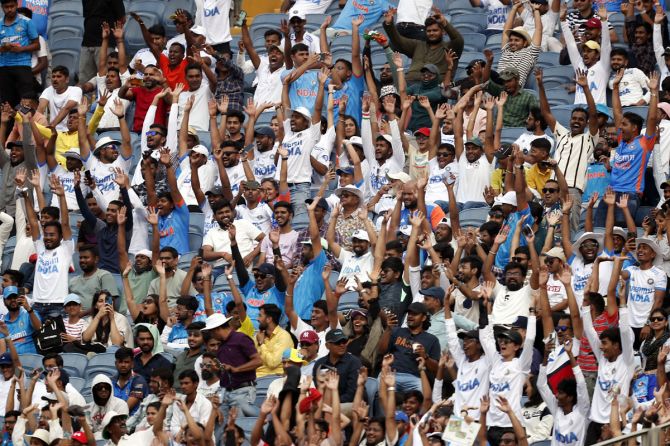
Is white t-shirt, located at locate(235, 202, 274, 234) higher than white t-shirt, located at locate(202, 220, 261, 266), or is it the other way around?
white t-shirt, located at locate(235, 202, 274, 234)

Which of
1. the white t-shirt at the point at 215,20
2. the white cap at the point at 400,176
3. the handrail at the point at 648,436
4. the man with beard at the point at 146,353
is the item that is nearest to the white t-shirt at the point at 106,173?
the white t-shirt at the point at 215,20

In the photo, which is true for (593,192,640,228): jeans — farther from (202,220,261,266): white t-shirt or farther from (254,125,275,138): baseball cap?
(254,125,275,138): baseball cap

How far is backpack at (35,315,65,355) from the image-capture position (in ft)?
61.7

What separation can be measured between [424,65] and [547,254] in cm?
379

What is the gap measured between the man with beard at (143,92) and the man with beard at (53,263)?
2.21 metres

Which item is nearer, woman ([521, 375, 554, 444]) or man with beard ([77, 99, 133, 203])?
woman ([521, 375, 554, 444])

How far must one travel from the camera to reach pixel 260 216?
1958cm

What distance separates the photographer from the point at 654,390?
15.9 meters

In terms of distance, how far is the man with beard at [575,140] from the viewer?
62.5 ft

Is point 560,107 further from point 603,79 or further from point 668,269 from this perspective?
point 668,269

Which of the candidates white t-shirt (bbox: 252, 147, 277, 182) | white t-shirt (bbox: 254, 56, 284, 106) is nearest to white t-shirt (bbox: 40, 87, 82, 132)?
white t-shirt (bbox: 254, 56, 284, 106)

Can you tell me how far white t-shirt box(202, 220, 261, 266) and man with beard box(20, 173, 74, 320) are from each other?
1345mm

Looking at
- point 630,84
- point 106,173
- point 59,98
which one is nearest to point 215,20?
point 59,98

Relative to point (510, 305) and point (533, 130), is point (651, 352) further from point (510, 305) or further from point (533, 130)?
point (533, 130)
